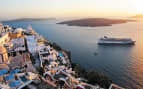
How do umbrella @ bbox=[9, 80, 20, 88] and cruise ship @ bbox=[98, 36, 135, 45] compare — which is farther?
cruise ship @ bbox=[98, 36, 135, 45]

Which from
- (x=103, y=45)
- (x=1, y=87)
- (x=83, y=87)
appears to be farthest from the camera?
(x=103, y=45)

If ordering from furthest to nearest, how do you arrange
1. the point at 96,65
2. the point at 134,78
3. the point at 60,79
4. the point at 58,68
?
the point at 96,65, the point at 134,78, the point at 58,68, the point at 60,79

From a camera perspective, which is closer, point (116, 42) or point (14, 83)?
point (14, 83)

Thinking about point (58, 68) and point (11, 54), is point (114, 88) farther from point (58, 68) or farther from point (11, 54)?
point (11, 54)

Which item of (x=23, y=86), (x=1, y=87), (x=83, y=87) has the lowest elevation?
(x=83, y=87)

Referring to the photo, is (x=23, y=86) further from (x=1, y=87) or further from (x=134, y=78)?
(x=134, y=78)

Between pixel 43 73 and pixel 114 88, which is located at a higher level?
pixel 43 73

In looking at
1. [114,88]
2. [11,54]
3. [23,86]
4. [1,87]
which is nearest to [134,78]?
[114,88]

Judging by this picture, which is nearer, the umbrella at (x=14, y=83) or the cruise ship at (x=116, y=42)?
the umbrella at (x=14, y=83)

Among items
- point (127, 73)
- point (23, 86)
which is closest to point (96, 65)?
point (127, 73)

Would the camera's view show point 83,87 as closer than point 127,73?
Yes
